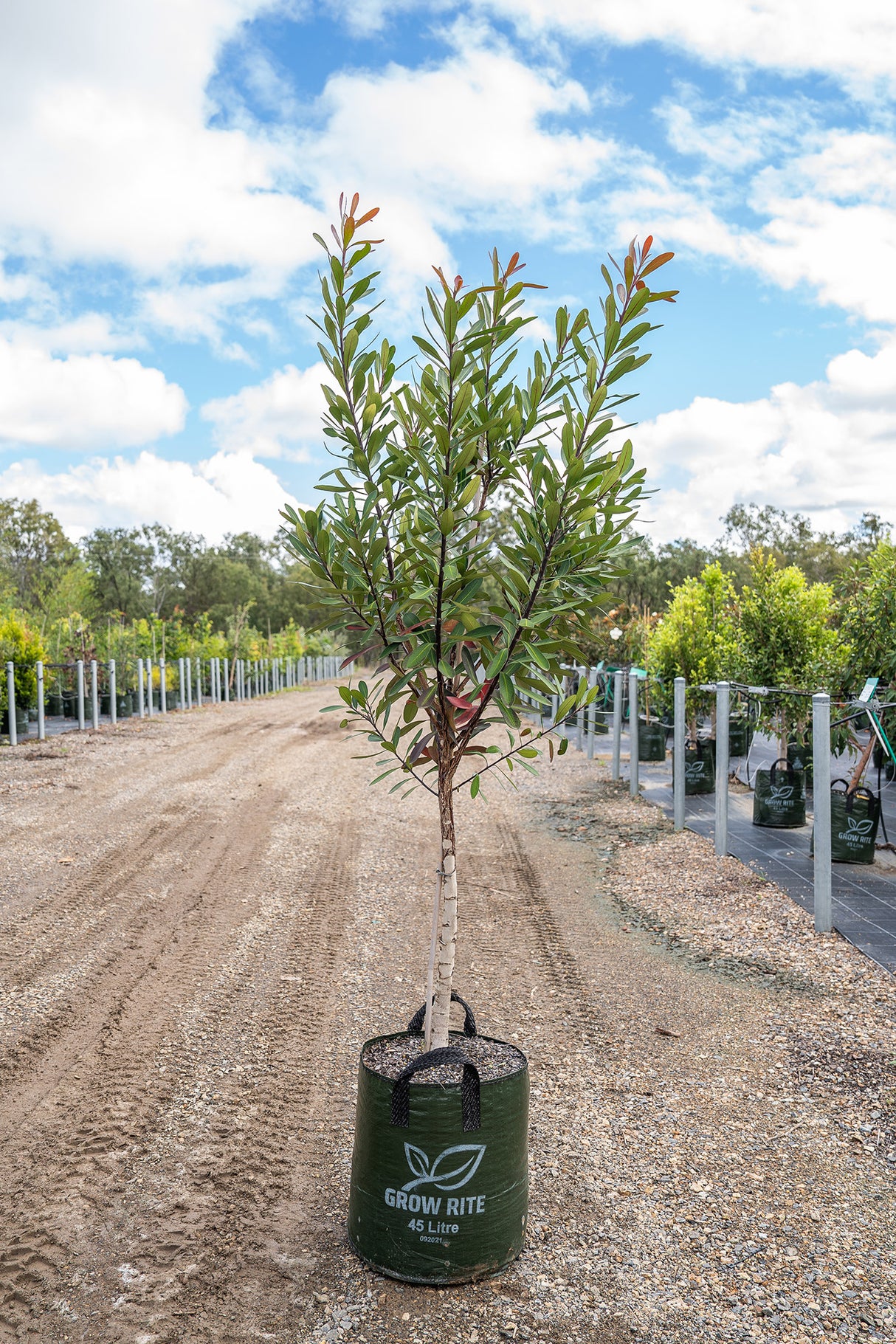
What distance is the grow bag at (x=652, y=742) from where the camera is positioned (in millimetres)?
14773

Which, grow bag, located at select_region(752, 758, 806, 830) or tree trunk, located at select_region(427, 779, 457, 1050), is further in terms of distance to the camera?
grow bag, located at select_region(752, 758, 806, 830)

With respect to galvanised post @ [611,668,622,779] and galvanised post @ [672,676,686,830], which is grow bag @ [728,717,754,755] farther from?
galvanised post @ [672,676,686,830]

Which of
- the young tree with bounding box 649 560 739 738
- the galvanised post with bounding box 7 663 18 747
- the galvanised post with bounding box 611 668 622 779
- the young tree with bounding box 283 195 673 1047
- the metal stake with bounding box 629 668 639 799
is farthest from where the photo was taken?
the galvanised post with bounding box 7 663 18 747

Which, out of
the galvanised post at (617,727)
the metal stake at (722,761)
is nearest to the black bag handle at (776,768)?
the metal stake at (722,761)

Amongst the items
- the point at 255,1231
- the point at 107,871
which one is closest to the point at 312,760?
the point at 107,871

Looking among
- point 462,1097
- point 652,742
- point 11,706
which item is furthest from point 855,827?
point 11,706

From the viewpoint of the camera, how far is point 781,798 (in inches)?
367

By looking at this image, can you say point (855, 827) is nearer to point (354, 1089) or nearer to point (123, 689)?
point (354, 1089)

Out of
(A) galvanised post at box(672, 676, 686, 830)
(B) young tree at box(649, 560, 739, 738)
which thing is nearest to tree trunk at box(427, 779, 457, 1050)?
(A) galvanised post at box(672, 676, 686, 830)

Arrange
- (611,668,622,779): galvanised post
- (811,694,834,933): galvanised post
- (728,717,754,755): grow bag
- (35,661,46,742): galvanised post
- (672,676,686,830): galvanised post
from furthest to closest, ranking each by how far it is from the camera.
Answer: (35,661,46,742): galvanised post → (728,717,754,755): grow bag → (611,668,622,779): galvanised post → (672,676,686,830): galvanised post → (811,694,834,933): galvanised post

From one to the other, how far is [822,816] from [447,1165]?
13.9 feet

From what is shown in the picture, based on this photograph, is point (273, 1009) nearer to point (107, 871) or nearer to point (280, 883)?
point (280, 883)

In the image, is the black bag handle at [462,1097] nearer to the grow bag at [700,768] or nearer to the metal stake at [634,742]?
the metal stake at [634,742]

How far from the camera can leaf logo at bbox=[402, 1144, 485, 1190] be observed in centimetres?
278
